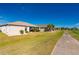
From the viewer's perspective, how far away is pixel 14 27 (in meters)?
9.36

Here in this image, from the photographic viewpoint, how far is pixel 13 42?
31.0ft

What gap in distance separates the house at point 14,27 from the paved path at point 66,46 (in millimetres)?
982

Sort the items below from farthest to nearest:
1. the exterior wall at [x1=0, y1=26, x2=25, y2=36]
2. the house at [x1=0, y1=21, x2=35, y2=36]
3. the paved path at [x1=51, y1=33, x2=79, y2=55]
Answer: the exterior wall at [x1=0, y1=26, x2=25, y2=36], the house at [x1=0, y1=21, x2=35, y2=36], the paved path at [x1=51, y1=33, x2=79, y2=55]

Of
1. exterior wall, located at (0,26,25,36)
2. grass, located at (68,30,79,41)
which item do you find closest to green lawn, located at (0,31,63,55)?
exterior wall, located at (0,26,25,36)

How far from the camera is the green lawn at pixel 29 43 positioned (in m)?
9.03

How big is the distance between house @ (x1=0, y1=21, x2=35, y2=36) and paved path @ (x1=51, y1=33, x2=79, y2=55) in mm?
982

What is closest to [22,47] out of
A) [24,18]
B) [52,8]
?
[24,18]

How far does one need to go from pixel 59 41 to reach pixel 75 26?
717 millimetres

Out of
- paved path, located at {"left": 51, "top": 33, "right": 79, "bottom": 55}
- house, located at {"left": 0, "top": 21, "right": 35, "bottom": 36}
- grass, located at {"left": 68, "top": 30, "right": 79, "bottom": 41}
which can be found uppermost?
house, located at {"left": 0, "top": 21, "right": 35, "bottom": 36}

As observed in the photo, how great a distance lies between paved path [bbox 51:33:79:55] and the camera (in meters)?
8.94

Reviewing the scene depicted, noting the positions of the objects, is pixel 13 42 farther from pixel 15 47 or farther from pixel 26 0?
pixel 26 0

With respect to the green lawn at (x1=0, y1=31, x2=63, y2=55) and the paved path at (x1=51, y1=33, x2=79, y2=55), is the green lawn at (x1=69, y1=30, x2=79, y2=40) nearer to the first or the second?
the paved path at (x1=51, y1=33, x2=79, y2=55)

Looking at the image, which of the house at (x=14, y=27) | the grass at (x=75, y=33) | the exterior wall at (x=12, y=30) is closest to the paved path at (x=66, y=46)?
the grass at (x=75, y=33)
